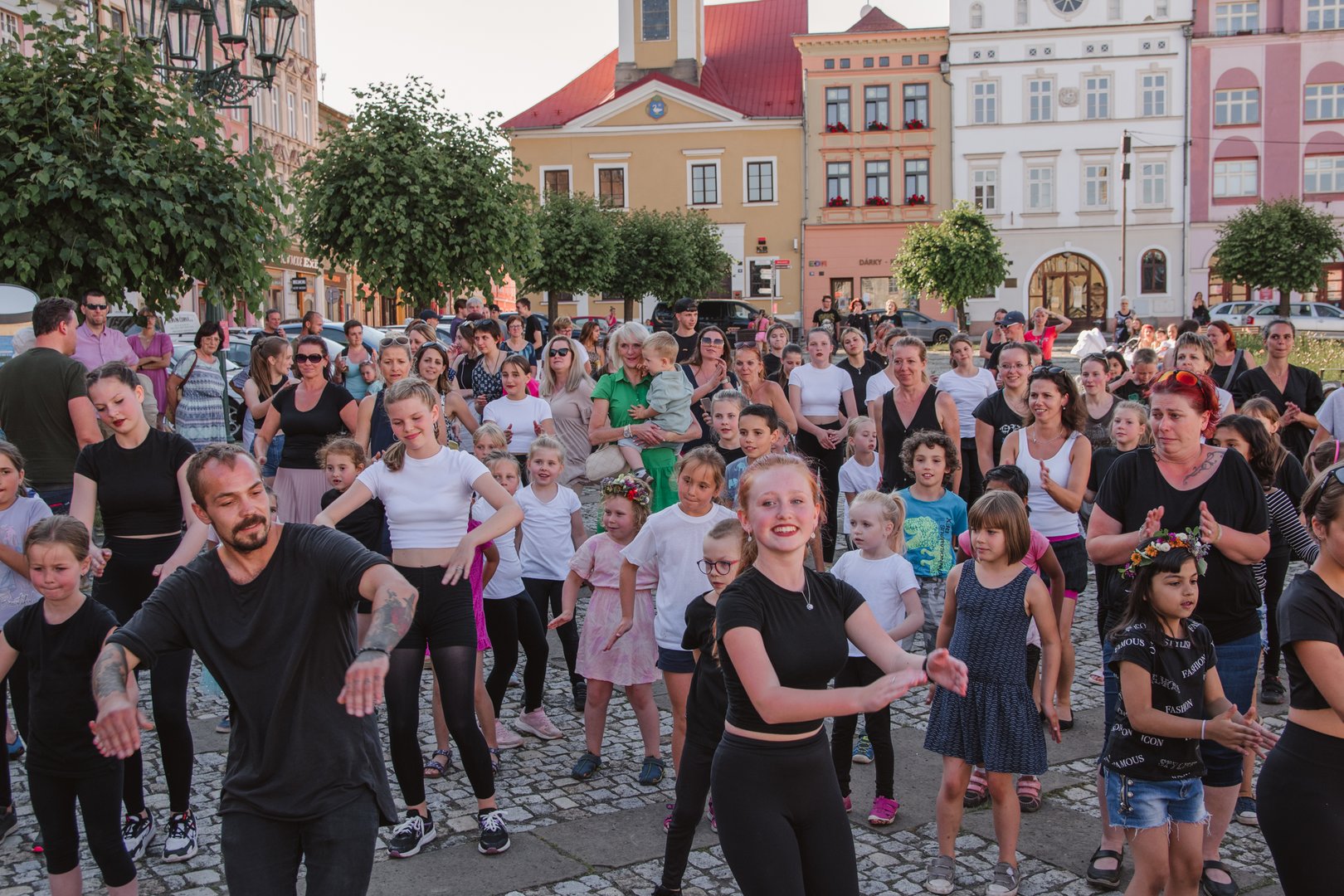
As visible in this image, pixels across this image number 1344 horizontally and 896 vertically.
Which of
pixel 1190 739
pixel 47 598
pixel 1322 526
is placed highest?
pixel 1322 526

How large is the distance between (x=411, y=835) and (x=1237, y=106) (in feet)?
165

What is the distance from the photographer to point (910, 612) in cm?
556

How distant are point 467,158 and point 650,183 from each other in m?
33.0

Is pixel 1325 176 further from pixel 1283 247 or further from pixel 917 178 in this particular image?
pixel 917 178

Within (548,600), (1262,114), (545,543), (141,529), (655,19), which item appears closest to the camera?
(141,529)

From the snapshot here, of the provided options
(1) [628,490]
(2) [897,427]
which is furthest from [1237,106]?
(1) [628,490]

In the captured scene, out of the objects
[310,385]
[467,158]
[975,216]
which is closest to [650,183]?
[975,216]

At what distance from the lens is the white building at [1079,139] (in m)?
47.5

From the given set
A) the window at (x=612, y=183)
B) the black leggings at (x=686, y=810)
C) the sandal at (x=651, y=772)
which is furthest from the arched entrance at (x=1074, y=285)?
the black leggings at (x=686, y=810)

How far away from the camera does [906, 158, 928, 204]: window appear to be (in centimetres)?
4953

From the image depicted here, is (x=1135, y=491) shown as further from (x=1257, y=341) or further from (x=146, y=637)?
(x=1257, y=341)

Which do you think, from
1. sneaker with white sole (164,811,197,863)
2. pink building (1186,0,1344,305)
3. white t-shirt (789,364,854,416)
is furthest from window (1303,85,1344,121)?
sneaker with white sole (164,811,197,863)

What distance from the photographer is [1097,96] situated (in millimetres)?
47750

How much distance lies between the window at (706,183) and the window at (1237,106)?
19.4 m
